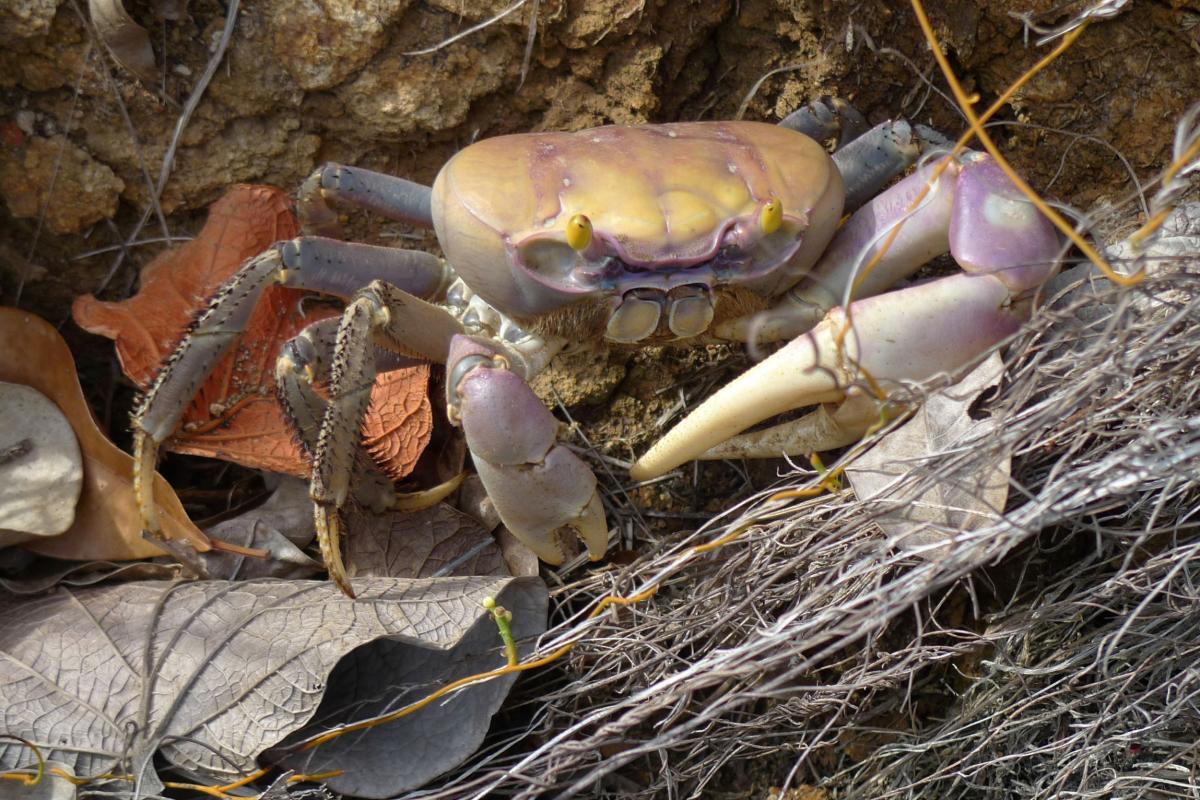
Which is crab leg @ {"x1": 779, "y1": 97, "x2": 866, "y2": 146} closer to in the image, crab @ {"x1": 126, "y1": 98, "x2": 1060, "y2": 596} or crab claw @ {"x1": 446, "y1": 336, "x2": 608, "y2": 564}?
crab @ {"x1": 126, "y1": 98, "x2": 1060, "y2": 596}

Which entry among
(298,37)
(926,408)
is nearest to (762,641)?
(926,408)

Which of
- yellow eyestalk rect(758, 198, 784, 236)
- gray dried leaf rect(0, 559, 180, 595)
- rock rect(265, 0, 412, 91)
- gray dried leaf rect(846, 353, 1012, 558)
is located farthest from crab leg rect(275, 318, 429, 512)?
gray dried leaf rect(846, 353, 1012, 558)

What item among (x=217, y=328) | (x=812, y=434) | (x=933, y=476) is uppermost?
(x=217, y=328)

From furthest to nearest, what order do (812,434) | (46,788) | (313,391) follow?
(313,391)
(812,434)
(46,788)

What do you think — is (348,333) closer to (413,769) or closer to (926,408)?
(413,769)

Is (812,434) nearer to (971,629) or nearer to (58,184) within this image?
(971,629)

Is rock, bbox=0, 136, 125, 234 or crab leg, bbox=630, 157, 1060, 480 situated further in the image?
rock, bbox=0, 136, 125, 234

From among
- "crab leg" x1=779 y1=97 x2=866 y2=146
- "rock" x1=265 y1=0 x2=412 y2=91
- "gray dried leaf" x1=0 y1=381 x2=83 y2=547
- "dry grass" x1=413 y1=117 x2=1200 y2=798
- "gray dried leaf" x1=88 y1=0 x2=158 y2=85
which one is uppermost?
"gray dried leaf" x1=88 y1=0 x2=158 y2=85

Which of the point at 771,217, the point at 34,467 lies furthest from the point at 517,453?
the point at 34,467
